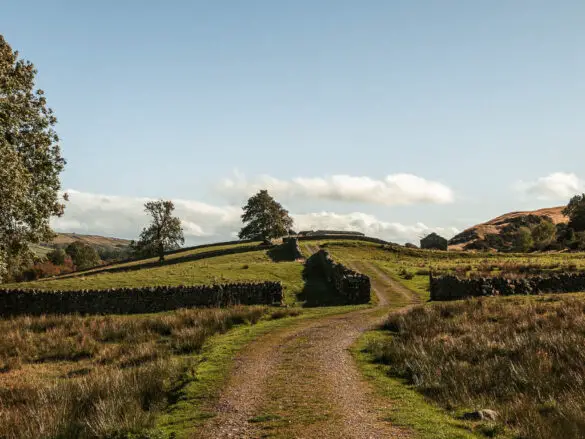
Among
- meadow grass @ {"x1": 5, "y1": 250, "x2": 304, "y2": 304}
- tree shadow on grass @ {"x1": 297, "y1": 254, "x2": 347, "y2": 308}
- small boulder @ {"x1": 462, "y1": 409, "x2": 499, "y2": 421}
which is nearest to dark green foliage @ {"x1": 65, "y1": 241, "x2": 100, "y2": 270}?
Answer: meadow grass @ {"x1": 5, "y1": 250, "x2": 304, "y2": 304}

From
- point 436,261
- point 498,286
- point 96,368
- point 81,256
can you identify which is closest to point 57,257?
point 81,256

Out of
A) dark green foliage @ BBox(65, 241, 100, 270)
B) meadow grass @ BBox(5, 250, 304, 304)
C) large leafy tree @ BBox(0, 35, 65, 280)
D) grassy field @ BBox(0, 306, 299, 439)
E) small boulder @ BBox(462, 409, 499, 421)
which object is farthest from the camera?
dark green foliage @ BBox(65, 241, 100, 270)

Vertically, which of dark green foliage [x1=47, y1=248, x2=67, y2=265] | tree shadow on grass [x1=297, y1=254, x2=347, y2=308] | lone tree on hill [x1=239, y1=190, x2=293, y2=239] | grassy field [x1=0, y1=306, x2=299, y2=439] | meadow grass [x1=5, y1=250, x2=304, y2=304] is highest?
lone tree on hill [x1=239, y1=190, x2=293, y2=239]

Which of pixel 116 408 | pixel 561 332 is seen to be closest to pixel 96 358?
pixel 116 408

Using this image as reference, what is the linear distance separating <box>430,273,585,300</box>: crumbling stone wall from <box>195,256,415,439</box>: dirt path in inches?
545

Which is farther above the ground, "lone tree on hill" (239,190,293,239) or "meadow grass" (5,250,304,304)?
"lone tree on hill" (239,190,293,239)

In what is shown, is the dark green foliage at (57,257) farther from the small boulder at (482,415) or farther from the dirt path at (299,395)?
the small boulder at (482,415)

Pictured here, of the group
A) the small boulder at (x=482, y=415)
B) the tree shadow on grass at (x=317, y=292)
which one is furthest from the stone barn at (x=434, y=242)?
the small boulder at (x=482, y=415)

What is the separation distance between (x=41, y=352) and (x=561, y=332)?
21379mm

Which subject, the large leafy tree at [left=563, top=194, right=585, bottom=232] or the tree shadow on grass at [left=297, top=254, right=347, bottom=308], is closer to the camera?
the tree shadow on grass at [left=297, top=254, right=347, bottom=308]

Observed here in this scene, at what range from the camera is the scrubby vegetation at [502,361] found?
9945mm

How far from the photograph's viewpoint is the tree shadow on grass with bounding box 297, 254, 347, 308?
32.5 metres

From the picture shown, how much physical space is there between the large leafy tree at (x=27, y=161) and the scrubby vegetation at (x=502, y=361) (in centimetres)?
2274

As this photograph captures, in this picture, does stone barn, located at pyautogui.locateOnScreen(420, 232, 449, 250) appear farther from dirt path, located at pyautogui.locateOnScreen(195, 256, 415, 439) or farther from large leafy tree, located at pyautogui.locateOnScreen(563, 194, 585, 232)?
dirt path, located at pyautogui.locateOnScreen(195, 256, 415, 439)
